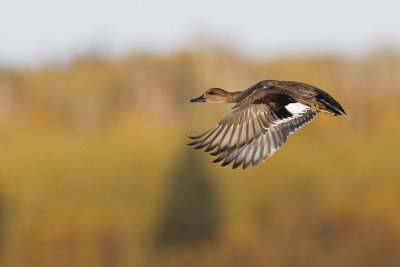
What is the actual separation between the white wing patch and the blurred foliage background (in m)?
18.8

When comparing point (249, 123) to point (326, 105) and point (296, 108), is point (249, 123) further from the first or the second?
point (326, 105)

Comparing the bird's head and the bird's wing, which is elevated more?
the bird's head

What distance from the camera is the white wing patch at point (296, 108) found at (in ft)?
21.2

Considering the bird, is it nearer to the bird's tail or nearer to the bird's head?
the bird's tail

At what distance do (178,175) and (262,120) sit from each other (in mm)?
24396

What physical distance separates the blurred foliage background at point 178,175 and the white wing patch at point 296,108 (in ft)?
61.8

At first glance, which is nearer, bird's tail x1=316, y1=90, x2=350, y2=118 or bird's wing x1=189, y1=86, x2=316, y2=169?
bird's wing x1=189, y1=86, x2=316, y2=169

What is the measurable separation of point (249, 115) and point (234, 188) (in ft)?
76.8

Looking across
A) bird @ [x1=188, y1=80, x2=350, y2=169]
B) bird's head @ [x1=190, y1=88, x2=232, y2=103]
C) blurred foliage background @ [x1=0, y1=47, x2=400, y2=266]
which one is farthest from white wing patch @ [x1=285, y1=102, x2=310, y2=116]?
blurred foliage background @ [x1=0, y1=47, x2=400, y2=266]

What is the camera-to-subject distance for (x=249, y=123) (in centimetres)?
637

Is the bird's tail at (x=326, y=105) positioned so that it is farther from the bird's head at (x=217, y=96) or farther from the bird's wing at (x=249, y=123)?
the bird's head at (x=217, y=96)

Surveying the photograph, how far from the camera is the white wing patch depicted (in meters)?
6.48

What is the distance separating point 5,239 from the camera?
2694cm

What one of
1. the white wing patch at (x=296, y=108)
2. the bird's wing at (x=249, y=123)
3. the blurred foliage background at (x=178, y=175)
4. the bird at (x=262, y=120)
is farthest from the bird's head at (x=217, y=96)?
the blurred foliage background at (x=178, y=175)
